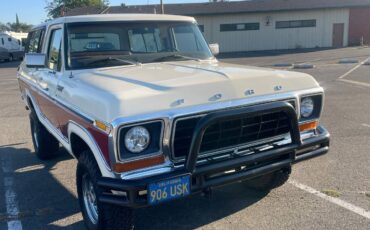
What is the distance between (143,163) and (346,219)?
7.07 ft

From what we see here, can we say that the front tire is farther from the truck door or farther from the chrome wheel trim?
the truck door

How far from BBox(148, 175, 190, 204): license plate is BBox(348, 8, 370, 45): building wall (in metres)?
37.5

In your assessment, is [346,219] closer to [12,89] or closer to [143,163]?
[143,163]

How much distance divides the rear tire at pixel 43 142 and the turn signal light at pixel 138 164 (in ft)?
11.0

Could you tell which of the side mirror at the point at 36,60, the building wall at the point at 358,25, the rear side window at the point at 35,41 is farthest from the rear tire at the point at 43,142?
the building wall at the point at 358,25

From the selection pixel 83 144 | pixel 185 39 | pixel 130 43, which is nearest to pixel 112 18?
pixel 130 43

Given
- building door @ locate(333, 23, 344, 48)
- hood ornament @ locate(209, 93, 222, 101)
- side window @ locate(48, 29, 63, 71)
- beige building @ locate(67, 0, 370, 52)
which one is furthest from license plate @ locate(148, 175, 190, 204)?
building door @ locate(333, 23, 344, 48)

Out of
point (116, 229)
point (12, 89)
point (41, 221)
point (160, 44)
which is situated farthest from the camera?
point (12, 89)

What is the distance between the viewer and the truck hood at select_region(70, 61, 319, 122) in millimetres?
3102

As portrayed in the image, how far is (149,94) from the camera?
3156mm

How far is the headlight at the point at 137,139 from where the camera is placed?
3096mm

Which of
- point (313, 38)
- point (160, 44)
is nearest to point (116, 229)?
point (160, 44)

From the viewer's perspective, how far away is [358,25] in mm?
36594

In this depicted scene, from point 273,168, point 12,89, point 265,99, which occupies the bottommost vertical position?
point 12,89
